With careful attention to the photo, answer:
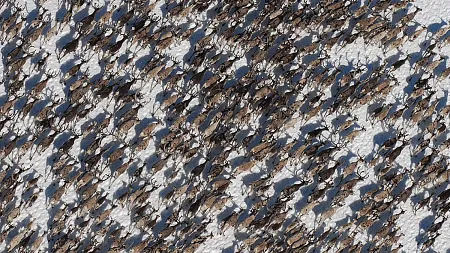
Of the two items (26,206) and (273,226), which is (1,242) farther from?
(273,226)

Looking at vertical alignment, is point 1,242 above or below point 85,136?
below

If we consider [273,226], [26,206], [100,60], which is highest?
[100,60]

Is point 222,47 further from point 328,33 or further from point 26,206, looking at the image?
point 26,206

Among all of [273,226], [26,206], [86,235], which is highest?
[26,206]

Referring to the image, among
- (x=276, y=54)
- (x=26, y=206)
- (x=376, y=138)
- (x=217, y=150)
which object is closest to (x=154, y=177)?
(x=217, y=150)

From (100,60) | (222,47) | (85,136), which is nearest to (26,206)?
(85,136)

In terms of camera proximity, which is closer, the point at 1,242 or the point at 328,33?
the point at 1,242
